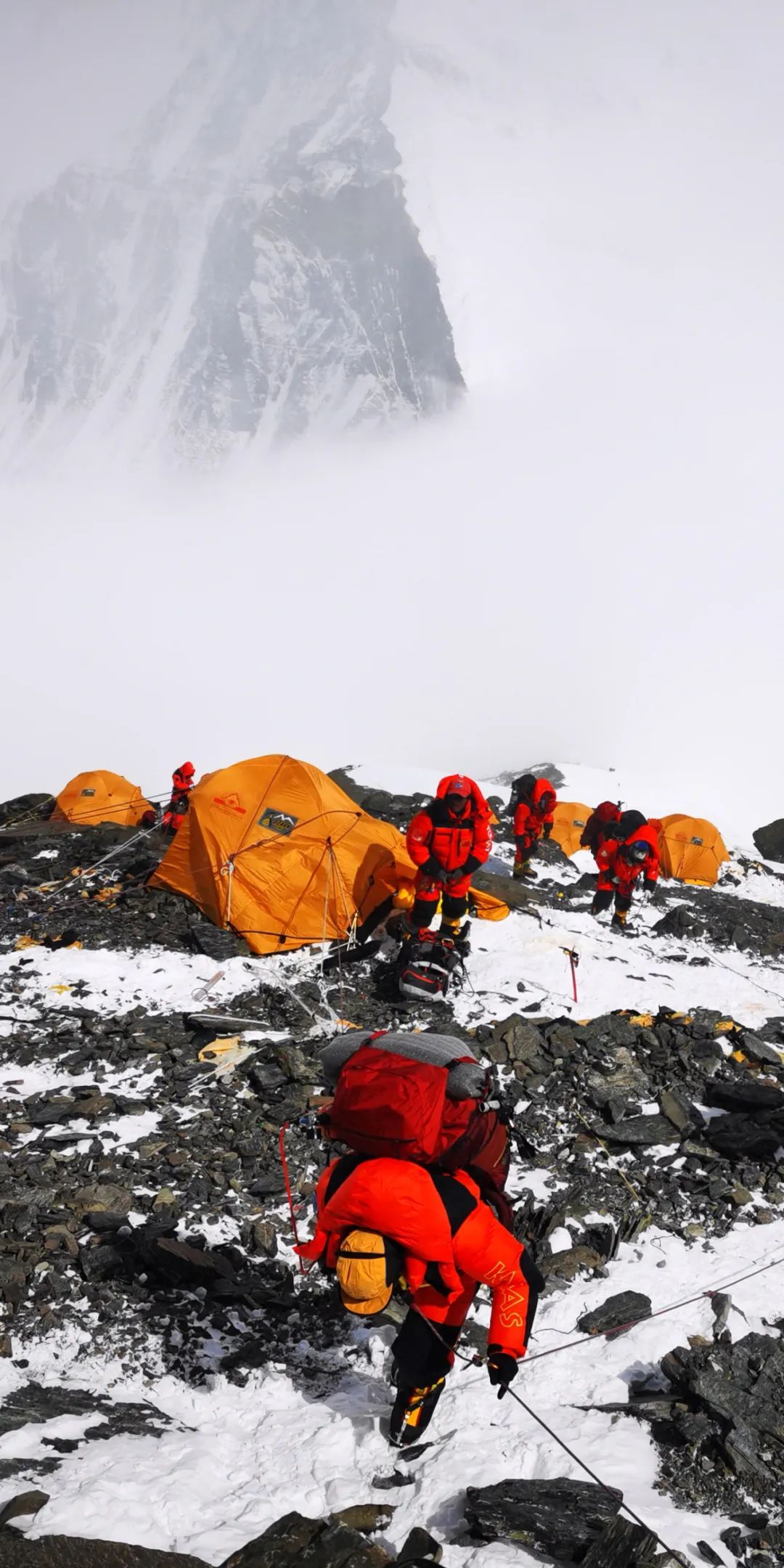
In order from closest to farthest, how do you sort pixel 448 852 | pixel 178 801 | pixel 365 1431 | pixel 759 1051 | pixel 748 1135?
pixel 365 1431, pixel 748 1135, pixel 759 1051, pixel 448 852, pixel 178 801

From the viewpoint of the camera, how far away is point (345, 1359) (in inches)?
187

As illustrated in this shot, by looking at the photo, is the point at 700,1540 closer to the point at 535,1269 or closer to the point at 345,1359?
the point at 535,1269

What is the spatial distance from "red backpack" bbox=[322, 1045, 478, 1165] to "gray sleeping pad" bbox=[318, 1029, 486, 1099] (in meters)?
0.07

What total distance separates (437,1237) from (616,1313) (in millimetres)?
2166

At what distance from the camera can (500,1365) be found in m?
3.65

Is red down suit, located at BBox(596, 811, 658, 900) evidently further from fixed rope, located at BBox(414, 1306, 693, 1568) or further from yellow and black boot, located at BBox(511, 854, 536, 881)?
fixed rope, located at BBox(414, 1306, 693, 1568)

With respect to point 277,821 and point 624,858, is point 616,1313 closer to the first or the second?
point 277,821

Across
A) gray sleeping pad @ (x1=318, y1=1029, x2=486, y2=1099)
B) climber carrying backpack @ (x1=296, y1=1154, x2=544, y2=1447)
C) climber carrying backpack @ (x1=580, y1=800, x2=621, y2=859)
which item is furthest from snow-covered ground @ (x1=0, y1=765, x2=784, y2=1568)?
climber carrying backpack @ (x1=580, y1=800, x2=621, y2=859)

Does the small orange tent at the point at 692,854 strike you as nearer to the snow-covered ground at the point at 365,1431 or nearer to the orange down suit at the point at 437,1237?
the snow-covered ground at the point at 365,1431

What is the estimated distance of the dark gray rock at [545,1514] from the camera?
11.0 feet

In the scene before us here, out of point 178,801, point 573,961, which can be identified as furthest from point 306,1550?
point 178,801

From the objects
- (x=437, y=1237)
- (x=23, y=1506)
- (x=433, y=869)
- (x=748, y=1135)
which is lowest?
(x=23, y=1506)

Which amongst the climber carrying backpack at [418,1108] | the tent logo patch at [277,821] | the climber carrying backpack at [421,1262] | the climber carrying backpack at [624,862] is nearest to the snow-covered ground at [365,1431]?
the climber carrying backpack at [421,1262]

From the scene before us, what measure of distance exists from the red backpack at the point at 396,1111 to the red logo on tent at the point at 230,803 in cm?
818
